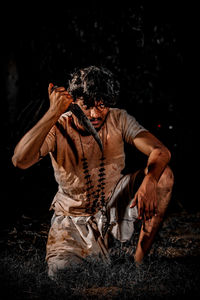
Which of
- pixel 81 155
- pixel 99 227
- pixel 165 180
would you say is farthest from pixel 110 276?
pixel 81 155

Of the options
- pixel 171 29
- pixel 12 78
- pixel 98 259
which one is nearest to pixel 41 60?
pixel 12 78

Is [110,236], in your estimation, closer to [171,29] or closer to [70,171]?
[70,171]

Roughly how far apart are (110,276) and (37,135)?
124cm

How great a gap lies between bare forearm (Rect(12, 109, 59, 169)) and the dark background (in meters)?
3.25

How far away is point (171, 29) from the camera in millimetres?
6152

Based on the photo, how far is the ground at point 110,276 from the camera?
2598 mm

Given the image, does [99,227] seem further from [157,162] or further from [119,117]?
[119,117]

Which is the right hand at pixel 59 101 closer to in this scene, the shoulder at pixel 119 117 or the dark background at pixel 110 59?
the shoulder at pixel 119 117

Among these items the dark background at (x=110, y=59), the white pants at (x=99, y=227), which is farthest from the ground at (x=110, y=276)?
the dark background at (x=110, y=59)

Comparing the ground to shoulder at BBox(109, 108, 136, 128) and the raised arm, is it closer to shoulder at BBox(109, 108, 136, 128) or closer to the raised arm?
the raised arm

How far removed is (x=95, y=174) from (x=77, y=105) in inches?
26.3

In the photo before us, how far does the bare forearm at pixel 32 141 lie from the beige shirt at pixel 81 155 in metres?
0.38

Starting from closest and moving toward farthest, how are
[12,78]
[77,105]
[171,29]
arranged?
1. [77,105]
2. [171,29]
3. [12,78]

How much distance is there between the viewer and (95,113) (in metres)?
3.09
